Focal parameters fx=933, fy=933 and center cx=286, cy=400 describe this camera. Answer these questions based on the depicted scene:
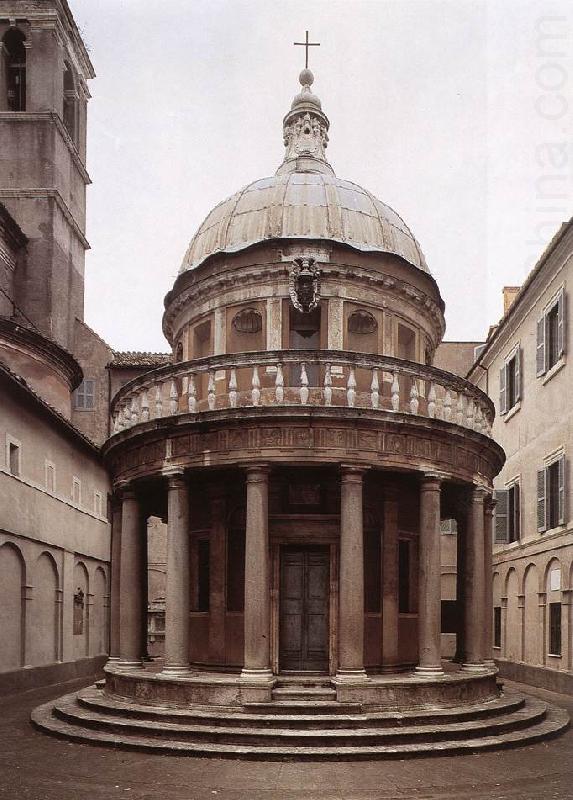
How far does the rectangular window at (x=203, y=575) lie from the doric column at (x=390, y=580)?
12.8 ft

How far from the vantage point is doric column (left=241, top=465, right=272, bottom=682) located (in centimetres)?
1695

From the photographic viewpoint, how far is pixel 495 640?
33188 millimetres

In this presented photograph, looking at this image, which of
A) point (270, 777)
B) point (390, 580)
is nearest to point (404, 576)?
point (390, 580)

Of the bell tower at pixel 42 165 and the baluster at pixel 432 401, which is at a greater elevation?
the bell tower at pixel 42 165

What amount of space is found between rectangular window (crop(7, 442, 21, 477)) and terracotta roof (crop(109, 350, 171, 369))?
59.3ft

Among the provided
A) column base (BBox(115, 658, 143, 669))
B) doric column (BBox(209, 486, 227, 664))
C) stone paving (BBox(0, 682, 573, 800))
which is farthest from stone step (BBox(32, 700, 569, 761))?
doric column (BBox(209, 486, 227, 664))

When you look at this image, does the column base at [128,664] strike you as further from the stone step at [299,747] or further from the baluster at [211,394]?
the baluster at [211,394]

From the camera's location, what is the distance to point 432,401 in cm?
1873

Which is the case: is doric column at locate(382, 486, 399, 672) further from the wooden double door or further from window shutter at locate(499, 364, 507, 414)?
window shutter at locate(499, 364, 507, 414)

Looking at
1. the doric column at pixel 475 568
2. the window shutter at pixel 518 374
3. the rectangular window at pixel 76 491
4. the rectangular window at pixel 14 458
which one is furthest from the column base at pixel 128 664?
the window shutter at pixel 518 374

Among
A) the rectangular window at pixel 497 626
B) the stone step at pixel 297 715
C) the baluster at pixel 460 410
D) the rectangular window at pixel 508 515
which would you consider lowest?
the rectangular window at pixel 497 626

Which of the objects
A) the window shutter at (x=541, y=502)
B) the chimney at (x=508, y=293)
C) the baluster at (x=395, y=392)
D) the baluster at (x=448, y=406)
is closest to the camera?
the baluster at (x=395, y=392)

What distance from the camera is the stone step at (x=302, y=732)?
1538cm

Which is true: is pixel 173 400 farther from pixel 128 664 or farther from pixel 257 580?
pixel 128 664
